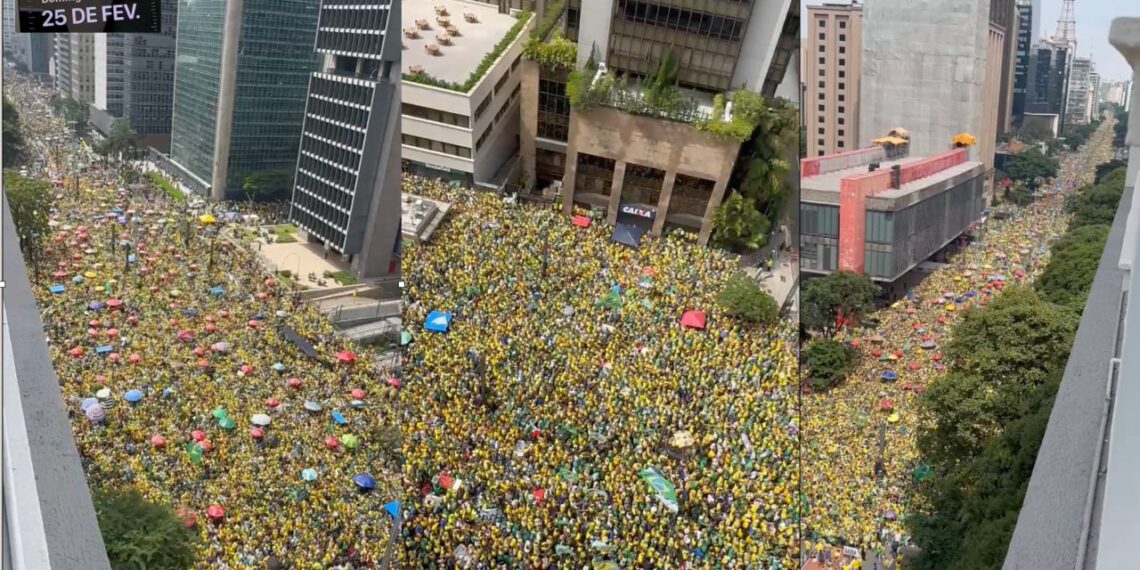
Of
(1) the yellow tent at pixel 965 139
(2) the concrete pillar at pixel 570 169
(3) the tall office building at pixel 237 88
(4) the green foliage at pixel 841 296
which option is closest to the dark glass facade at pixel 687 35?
(2) the concrete pillar at pixel 570 169

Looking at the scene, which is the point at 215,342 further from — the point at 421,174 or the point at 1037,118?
the point at 1037,118

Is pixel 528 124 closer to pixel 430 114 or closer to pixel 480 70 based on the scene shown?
pixel 480 70

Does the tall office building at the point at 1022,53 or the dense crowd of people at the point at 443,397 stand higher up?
the tall office building at the point at 1022,53

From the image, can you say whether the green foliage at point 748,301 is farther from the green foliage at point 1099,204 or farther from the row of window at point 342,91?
the green foliage at point 1099,204

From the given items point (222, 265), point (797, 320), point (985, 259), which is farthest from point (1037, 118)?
point (222, 265)

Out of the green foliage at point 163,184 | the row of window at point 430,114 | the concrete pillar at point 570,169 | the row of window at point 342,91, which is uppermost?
the row of window at point 342,91
